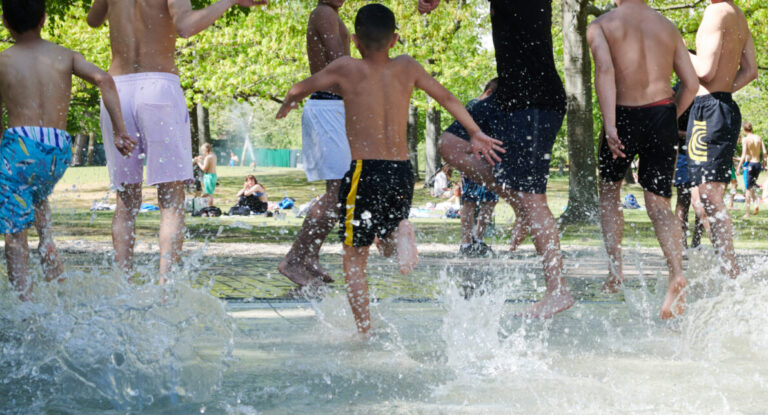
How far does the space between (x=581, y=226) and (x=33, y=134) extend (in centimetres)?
1181

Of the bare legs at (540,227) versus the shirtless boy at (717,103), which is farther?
the shirtless boy at (717,103)

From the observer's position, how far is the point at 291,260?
610cm

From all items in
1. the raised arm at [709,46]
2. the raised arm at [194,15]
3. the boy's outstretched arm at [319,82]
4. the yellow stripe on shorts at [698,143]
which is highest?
the raised arm at [194,15]

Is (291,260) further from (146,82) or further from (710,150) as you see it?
(710,150)

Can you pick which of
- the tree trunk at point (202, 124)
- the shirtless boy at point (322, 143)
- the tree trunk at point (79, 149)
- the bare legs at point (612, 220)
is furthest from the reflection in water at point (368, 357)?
the tree trunk at point (79, 149)

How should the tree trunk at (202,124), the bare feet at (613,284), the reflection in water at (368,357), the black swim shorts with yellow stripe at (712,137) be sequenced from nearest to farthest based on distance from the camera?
the reflection in water at (368,357) < the bare feet at (613,284) < the black swim shorts with yellow stripe at (712,137) < the tree trunk at (202,124)

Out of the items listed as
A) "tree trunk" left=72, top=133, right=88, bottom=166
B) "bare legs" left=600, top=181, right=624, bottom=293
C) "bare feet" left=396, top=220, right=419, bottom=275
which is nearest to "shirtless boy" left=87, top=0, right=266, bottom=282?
"bare feet" left=396, top=220, right=419, bottom=275

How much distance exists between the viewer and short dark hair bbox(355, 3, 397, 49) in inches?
184

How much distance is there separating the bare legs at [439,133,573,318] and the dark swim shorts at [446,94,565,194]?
2.5 inches

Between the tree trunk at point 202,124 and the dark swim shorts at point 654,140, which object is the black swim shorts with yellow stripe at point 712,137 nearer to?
the dark swim shorts at point 654,140

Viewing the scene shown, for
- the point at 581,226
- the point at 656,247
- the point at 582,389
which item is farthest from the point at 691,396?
the point at 581,226

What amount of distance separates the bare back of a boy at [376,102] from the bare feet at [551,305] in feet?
4.01

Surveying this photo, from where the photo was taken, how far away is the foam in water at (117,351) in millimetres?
3367

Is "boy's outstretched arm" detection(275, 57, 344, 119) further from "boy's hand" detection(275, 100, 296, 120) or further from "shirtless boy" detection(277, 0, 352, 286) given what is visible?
"shirtless boy" detection(277, 0, 352, 286)
